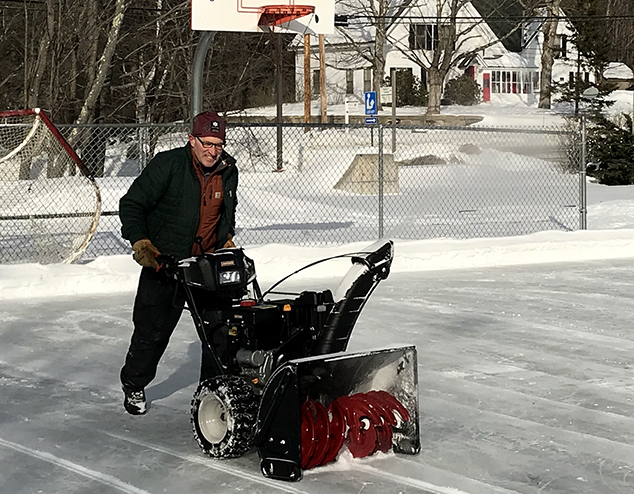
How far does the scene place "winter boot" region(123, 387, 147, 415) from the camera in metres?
5.49

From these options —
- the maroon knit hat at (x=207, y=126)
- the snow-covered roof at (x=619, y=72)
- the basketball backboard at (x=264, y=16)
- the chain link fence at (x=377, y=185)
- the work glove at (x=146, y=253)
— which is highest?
the snow-covered roof at (x=619, y=72)

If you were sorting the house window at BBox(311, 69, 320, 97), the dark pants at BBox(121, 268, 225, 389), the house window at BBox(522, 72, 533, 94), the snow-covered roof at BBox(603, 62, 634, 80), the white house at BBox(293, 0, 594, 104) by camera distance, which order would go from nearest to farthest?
the dark pants at BBox(121, 268, 225, 389)
the white house at BBox(293, 0, 594, 104)
the house window at BBox(311, 69, 320, 97)
the house window at BBox(522, 72, 533, 94)
the snow-covered roof at BBox(603, 62, 634, 80)

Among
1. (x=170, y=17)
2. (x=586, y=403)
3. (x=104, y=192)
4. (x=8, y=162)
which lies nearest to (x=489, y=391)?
(x=586, y=403)

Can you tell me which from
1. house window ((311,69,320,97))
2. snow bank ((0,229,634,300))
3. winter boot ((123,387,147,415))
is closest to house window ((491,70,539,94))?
→ house window ((311,69,320,97))

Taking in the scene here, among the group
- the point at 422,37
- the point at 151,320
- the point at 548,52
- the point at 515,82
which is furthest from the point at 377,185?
the point at 515,82

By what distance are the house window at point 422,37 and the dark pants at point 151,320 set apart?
49226mm

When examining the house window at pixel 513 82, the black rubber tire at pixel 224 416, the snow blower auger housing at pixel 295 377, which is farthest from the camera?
the house window at pixel 513 82

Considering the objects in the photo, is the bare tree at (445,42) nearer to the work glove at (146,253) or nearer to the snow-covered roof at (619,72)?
the snow-covered roof at (619,72)

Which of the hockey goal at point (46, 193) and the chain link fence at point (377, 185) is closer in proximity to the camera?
the hockey goal at point (46, 193)

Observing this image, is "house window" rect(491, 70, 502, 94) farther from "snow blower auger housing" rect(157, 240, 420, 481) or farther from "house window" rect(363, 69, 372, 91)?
"snow blower auger housing" rect(157, 240, 420, 481)

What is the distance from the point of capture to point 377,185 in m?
23.7

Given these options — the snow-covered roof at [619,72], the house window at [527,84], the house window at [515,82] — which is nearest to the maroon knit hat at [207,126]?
the house window at [515,82]

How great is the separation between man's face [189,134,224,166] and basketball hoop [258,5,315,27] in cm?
756

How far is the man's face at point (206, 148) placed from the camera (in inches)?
195
